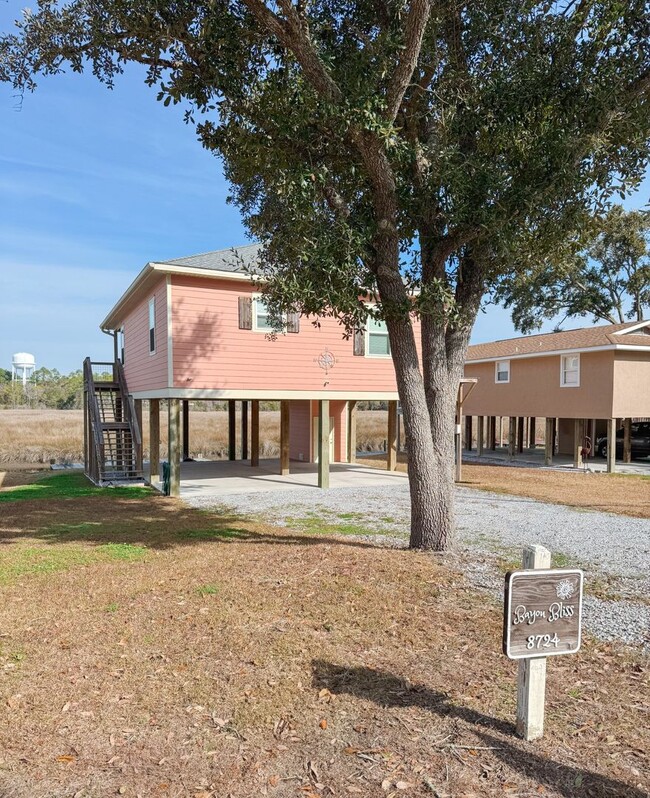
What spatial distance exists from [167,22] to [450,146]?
3.56 meters

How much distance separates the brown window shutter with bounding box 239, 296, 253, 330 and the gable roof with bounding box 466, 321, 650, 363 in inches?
491

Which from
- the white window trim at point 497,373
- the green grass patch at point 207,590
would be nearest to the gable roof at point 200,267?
the green grass patch at point 207,590

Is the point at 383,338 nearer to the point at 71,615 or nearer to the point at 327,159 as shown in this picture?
the point at 327,159

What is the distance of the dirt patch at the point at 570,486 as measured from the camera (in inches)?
490

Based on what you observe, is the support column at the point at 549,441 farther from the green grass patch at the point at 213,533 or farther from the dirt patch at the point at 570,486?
the green grass patch at the point at 213,533

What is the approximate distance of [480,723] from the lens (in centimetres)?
362

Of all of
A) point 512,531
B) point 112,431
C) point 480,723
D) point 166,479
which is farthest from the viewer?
point 112,431

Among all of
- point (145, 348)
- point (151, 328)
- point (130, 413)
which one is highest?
point (151, 328)

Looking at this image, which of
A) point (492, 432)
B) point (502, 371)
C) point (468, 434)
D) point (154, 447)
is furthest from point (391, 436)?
point (468, 434)

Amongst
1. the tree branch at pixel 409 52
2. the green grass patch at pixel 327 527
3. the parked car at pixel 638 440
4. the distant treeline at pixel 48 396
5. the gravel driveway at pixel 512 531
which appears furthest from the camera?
the distant treeline at pixel 48 396

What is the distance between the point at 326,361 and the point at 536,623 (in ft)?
40.3

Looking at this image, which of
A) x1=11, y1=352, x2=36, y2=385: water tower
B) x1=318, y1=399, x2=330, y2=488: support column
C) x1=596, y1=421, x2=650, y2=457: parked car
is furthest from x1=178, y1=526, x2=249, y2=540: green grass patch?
x1=11, y1=352, x2=36, y2=385: water tower

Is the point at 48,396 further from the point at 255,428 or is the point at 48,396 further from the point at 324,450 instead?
the point at 324,450

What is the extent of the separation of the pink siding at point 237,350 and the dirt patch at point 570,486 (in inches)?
189
